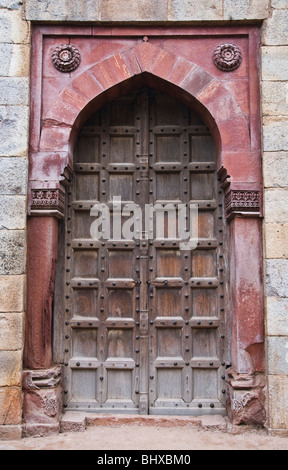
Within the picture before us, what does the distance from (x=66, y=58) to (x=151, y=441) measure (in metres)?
3.54

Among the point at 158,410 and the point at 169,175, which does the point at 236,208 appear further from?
the point at 158,410

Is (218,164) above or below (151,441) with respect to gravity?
above

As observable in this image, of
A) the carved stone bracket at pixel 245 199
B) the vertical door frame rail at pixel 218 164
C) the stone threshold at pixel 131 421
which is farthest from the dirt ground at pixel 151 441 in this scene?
the carved stone bracket at pixel 245 199

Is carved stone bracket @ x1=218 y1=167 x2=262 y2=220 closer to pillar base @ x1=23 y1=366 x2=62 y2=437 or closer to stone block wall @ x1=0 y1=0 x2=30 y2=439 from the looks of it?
stone block wall @ x1=0 y1=0 x2=30 y2=439

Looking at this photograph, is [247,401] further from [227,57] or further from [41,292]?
[227,57]

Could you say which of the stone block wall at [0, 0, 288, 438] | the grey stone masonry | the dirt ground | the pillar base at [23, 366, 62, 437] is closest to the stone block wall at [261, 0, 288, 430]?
the stone block wall at [0, 0, 288, 438]

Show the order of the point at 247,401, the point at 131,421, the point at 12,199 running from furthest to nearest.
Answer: the point at 131,421 → the point at 12,199 → the point at 247,401

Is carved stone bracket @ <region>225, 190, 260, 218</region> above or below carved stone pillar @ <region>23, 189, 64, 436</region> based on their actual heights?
above

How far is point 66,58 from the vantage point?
4164 millimetres

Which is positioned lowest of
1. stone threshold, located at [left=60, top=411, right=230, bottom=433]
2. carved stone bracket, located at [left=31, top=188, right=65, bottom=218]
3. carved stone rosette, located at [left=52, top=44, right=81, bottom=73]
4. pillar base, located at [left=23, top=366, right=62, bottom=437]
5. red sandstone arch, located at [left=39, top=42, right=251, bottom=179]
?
stone threshold, located at [left=60, top=411, right=230, bottom=433]

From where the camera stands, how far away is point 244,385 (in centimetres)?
382

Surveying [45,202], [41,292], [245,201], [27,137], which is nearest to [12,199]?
[45,202]

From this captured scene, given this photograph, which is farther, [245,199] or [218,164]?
[218,164]

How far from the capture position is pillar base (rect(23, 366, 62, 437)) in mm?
3795
